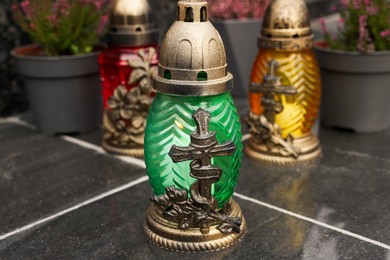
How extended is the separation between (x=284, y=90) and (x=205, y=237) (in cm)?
82

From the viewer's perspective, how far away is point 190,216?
62.9 inches

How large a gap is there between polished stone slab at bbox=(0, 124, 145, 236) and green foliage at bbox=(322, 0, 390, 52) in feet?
3.97

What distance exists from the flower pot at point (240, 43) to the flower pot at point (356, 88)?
605 millimetres

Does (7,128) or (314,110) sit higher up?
(314,110)

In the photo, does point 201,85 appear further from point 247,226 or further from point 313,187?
point 313,187

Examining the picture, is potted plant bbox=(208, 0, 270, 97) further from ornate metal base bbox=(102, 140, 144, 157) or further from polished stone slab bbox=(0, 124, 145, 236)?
polished stone slab bbox=(0, 124, 145, 236)

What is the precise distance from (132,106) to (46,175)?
18.4 inches

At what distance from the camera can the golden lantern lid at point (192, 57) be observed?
152cm

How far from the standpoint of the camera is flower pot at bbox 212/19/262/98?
3.20m

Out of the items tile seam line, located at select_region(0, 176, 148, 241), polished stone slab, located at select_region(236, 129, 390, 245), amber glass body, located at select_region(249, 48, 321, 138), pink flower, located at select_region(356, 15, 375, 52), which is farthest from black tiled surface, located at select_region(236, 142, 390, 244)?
Result: pink flower, located at select_region(356, 15, 375, 52)

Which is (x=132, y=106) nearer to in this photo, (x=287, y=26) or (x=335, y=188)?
(x=287, y=26)

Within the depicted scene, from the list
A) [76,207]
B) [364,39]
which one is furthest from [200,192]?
[364,39]

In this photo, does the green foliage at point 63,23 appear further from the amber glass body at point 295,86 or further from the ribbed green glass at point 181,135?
the ribbed green glass at point 181,135

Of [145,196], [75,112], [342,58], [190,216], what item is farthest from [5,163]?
[342,58]
